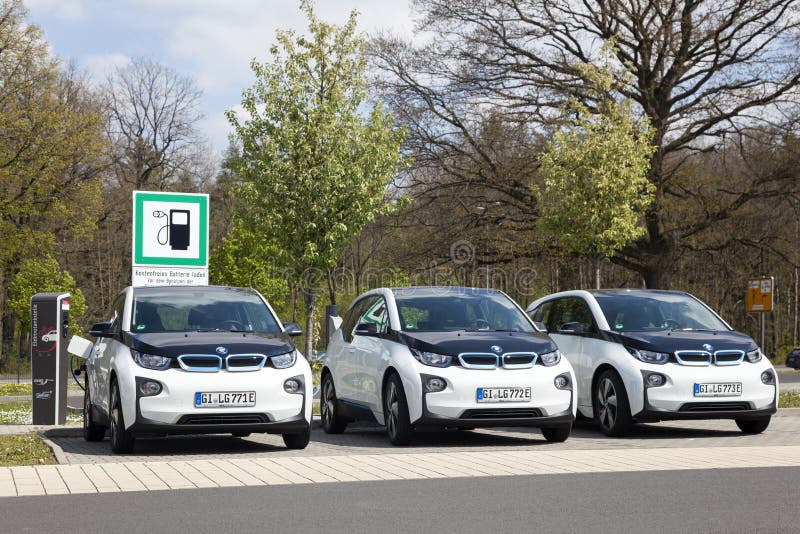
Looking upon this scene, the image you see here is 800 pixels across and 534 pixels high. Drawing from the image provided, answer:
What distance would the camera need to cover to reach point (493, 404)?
1127 centimetres

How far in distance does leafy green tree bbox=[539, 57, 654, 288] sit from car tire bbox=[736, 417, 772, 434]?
10.6 metres

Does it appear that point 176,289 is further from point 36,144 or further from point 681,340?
point 36,144

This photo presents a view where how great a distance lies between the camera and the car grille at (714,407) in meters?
12.3

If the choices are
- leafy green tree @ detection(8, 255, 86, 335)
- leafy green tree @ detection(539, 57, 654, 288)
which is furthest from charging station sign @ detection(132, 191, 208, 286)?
leafy green tree @ detection(8, 255, 86, 335)

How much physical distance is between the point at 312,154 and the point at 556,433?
13.4 meters

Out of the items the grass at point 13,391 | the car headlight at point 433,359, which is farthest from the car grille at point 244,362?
the grass at point 13,391

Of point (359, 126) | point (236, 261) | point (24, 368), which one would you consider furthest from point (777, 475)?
point (236, 261)

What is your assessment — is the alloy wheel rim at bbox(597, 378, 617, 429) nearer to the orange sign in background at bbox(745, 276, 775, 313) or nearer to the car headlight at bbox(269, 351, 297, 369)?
the car headlight at bbox(269, 351, 297, 369)

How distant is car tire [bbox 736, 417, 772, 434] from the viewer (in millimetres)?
13125

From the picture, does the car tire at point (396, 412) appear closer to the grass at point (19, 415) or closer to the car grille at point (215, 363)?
the car grille at point (215, 363)

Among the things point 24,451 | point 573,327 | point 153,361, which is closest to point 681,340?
point 573,327

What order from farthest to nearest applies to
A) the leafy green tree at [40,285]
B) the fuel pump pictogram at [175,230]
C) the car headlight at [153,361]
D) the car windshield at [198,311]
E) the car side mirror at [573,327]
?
1. the leafy green tree at [40,285]
2. the fuel pump pictogram at [175,230]
3. the car side mirror at [573,327]
4. the car windshield at [198,311]
5. the car headlight at [153,361]

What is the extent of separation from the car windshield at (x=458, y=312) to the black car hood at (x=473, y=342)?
312mm

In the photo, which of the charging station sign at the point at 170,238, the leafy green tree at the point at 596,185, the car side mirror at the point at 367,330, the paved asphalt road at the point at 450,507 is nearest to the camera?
the paved asphalt road at the point at 450,507
